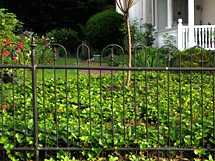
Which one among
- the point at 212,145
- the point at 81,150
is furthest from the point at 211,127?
the point at 81,150

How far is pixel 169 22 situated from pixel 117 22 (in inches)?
145

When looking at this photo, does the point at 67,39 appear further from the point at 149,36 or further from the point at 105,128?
the point at 105,128

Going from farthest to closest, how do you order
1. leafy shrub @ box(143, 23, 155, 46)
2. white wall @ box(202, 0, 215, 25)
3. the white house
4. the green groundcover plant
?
leafy shrub @ box(143, 23, 155, 46)
white wall @ box(202, 0, 215, 25)
the white house
the green groundcover plant

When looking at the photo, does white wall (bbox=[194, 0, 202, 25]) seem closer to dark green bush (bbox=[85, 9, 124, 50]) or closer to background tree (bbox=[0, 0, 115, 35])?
dark green bush (bbox=[85, 9, 124, 50])

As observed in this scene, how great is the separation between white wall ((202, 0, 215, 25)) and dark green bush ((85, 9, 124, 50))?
3.94 metres

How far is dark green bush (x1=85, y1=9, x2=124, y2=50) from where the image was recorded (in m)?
15.2

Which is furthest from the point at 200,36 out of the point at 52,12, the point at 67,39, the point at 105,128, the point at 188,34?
the point at 52,12

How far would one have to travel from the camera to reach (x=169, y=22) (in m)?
12.3

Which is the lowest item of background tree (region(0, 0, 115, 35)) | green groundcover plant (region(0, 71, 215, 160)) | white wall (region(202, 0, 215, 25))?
green groundcover plant (region(0, 71, 215, 160))

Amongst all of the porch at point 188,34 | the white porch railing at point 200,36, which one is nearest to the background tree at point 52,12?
the porch at point 188,34

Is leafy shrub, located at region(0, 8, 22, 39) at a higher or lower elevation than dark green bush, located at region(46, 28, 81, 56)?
lower

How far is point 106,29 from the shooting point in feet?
50.0

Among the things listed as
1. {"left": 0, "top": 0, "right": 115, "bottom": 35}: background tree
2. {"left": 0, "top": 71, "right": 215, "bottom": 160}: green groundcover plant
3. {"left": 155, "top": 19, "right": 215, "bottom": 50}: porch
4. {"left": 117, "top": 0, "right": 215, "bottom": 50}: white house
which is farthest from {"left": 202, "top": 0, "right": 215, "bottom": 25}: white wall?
{"left": 0, "top": 0, "right": 115, "bottom": 35}: background tree

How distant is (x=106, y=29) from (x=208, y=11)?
4703 millimetres
